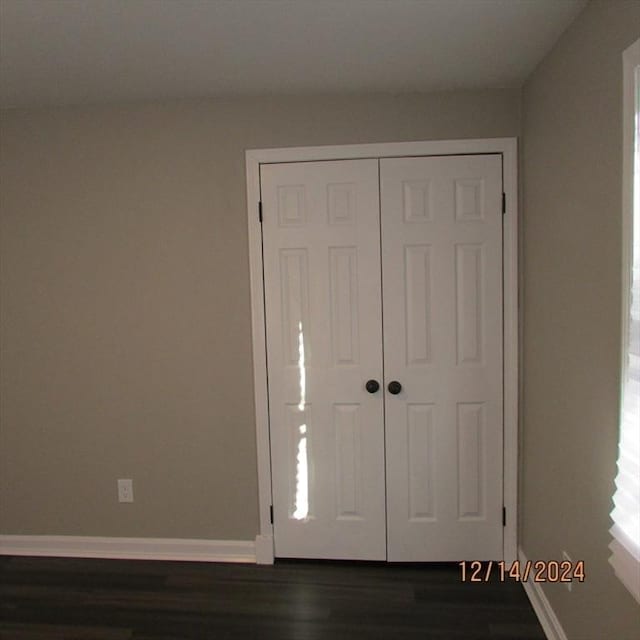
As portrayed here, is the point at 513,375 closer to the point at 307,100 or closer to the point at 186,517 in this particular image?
the point at 307,100

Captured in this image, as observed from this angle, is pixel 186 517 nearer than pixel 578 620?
No

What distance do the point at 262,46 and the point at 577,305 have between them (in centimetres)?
151

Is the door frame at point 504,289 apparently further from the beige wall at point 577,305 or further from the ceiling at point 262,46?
the ceiling at point 262,46

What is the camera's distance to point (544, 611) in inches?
74.4

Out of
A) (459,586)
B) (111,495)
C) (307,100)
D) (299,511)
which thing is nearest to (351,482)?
(299,511)

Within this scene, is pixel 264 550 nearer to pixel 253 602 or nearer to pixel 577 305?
pixel 253 602

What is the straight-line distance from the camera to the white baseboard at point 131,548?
2373mm

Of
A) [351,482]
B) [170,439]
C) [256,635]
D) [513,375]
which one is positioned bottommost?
[256,635]

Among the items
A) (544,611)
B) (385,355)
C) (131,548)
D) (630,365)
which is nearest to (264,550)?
(131,548)

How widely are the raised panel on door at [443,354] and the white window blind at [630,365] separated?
907mm

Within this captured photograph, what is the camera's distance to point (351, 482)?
2307 mm

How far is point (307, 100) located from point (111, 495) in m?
2.26

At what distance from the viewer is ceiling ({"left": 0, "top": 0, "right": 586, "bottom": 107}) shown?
152 centimetres

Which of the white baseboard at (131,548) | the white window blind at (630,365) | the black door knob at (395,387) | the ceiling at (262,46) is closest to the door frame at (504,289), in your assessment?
the white baseboard at (131,548)
